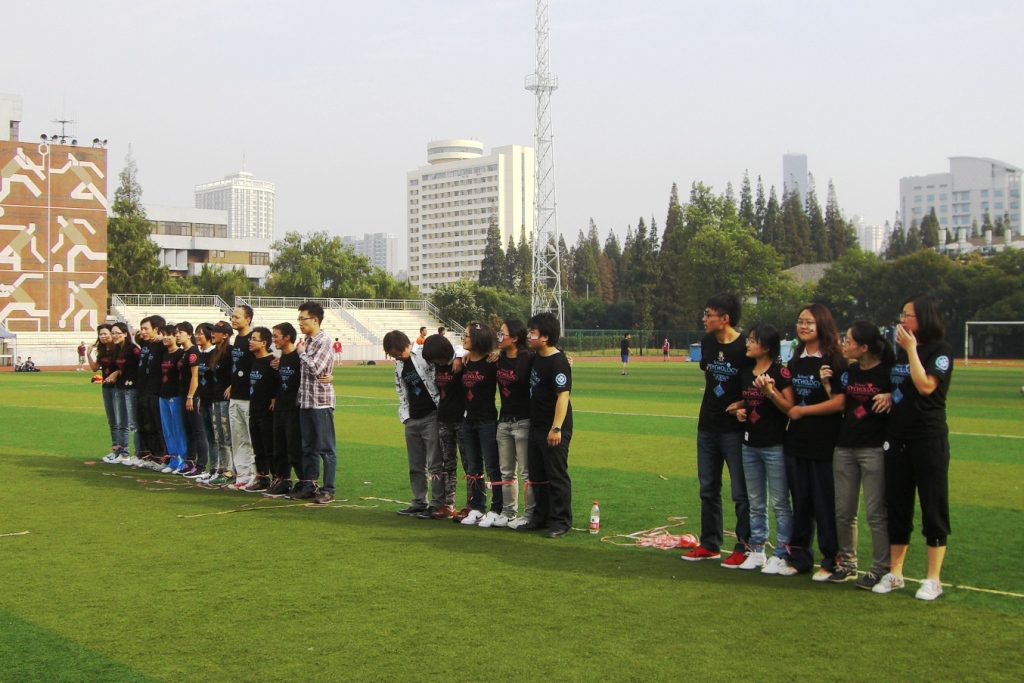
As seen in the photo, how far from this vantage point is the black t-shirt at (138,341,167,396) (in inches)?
502

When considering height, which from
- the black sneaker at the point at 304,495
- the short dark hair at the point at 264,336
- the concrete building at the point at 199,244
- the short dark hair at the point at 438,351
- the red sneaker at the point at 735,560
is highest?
the concrete building at the point at 199,244

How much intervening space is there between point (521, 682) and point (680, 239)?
87.8 metres

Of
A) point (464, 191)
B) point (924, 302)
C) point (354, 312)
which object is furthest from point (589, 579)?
point (464, 191)

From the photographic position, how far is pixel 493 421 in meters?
8.79

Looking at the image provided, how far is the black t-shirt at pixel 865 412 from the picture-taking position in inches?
248

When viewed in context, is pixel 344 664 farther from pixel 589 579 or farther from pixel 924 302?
pixel 924 302

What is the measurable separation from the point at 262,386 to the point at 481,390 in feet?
10.0

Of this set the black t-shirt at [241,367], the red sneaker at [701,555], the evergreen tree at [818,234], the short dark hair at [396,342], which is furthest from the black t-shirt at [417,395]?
the evergreen tree at [818,234]

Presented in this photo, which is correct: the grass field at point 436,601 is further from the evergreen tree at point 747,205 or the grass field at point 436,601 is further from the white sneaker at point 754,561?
the evergreen tree at point 747,205

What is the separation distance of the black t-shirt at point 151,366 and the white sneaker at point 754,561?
27.9ft

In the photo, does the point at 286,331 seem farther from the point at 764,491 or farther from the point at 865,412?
the point at 865,412

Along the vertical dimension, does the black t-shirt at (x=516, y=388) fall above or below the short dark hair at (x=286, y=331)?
below

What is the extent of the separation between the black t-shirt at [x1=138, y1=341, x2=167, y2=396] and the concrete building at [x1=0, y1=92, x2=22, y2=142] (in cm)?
6447

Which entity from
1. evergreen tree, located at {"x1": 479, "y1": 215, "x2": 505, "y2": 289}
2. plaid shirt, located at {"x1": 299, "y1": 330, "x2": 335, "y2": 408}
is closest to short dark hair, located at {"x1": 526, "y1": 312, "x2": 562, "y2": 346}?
plaid shirt, located at {"x1": 299, "y1": 330, "x2": 335, "y2": 408}
